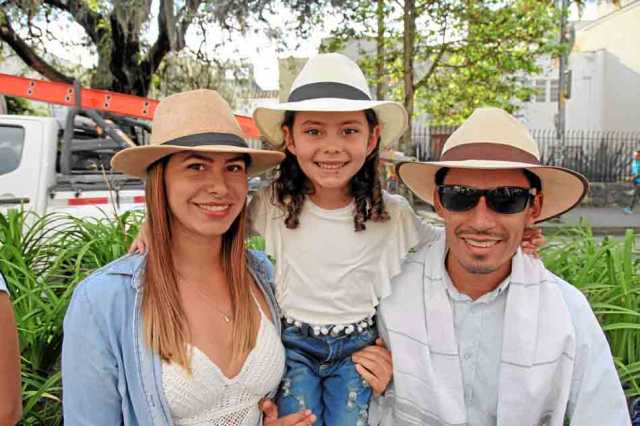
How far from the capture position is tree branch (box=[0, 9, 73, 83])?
38.9 ft

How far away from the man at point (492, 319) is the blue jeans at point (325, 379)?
14cm

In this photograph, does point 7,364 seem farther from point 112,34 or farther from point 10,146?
point 112,34

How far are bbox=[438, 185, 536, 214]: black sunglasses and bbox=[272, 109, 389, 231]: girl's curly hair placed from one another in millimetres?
480

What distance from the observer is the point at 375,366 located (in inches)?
87.7

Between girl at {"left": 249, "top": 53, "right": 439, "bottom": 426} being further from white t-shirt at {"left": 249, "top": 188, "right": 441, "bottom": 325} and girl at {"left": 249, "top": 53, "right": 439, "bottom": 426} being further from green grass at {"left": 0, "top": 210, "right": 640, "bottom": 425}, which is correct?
green grass at {"left": 0, "top": 210, "right": 640, "bottom": 425}

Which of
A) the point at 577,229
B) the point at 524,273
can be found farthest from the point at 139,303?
the point at 577,229

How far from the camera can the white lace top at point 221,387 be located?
1.84 meters

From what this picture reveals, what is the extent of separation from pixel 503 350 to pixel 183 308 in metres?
1.11

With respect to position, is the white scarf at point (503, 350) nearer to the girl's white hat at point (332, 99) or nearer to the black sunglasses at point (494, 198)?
the black sunglasses at point (494, 198)

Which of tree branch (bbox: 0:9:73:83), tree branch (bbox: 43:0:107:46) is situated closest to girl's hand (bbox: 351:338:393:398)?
tree branch (bbox: 43:0:107:46)

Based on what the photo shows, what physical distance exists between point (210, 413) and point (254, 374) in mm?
191

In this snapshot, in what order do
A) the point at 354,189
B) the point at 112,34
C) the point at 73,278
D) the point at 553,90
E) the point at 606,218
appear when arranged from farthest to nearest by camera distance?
the point at 553,90, the point at 606,218, the point at 112,34, the point at 73,278, the point at 354,189

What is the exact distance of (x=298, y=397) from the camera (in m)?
2.32

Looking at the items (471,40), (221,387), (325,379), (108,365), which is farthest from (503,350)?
(471,40)
